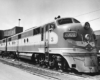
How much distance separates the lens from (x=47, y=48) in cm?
1066

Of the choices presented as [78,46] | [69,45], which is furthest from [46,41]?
[78,46]

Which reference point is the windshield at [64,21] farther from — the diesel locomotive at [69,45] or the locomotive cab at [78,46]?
the locomotive cab at [78,46]

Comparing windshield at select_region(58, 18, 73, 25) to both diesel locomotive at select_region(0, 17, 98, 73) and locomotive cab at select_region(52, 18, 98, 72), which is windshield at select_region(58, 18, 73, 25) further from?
locomotive cab at select_region(52, 18, 98, 72)

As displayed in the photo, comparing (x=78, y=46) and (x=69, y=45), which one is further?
(x=69, y=45)

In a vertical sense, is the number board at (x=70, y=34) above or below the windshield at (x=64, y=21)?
below

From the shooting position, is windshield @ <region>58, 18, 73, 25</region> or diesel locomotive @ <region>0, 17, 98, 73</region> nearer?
diesel locomotive @ <region>0, 17, 98, 73</region>

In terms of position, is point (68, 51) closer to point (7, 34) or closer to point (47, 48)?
point (47, 48)

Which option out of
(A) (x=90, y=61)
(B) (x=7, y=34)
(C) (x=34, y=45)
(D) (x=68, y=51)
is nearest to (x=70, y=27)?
(D) (x=68, y=51)

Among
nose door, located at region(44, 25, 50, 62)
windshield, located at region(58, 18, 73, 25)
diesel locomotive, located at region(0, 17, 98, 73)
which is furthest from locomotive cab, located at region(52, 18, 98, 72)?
nose door, located at region(44, 25, 50, 62)

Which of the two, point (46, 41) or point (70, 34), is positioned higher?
point (70, 34)

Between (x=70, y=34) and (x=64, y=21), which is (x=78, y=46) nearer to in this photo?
(x=70, y=34)

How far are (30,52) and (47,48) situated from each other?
12.0 feet

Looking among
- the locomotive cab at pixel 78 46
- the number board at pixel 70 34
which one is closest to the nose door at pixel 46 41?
the locomotive cab at pixel 78 46

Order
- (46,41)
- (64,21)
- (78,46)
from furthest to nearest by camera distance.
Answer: (46,41), (64,21), (78,46)
